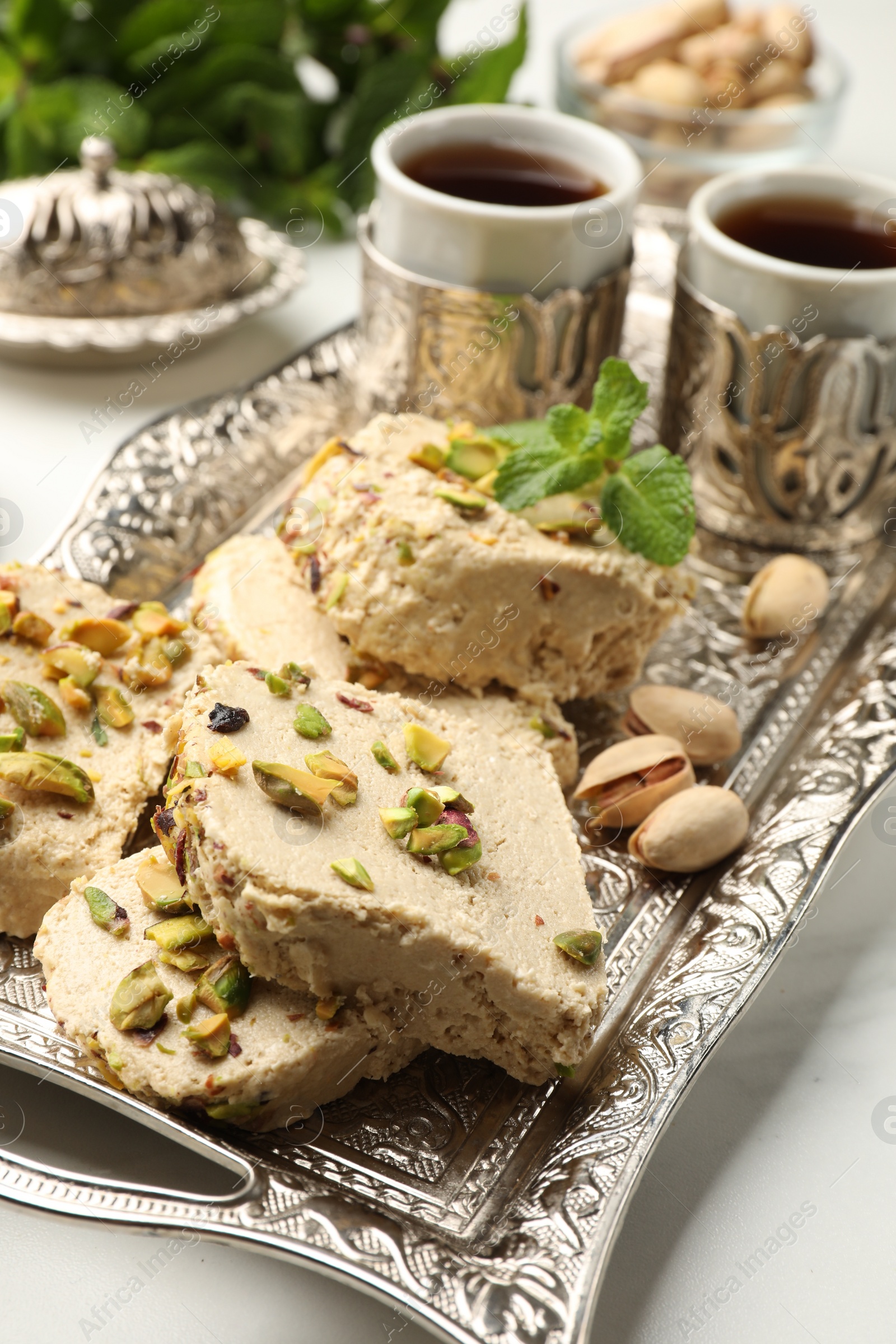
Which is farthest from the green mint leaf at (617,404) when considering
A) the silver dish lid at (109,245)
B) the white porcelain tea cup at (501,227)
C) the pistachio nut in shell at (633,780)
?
the silver dish lid at (109,245)

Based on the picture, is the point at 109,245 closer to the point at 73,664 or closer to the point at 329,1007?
the point at 73,664

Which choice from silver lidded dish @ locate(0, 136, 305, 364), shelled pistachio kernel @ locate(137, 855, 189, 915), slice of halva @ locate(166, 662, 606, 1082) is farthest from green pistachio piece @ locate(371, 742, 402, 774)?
silver lidded dish @ locate(0, 136, 305, 364)

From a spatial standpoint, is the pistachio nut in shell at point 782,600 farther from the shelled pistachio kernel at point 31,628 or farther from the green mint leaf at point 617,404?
the shelled pistachio kernel at point 31,628

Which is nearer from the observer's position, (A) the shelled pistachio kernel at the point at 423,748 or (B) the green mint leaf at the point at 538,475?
(A) the shelled pistachio kernel at the point at 423,748

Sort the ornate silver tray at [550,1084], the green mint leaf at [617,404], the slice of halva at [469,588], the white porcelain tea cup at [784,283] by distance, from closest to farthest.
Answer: the ornate silver tray at [550,1084], the slice of halva at [469,588], the green mint leaf at [617,404], the white porcelain tea cup at [784,283]

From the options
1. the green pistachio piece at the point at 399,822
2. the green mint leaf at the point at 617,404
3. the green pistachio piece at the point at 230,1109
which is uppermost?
the green mint leaf at the point at 617,404

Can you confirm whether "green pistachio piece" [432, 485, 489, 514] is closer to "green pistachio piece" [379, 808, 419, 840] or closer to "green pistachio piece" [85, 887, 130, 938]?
"green pistachio piece" [379, 808, 419, 840]
